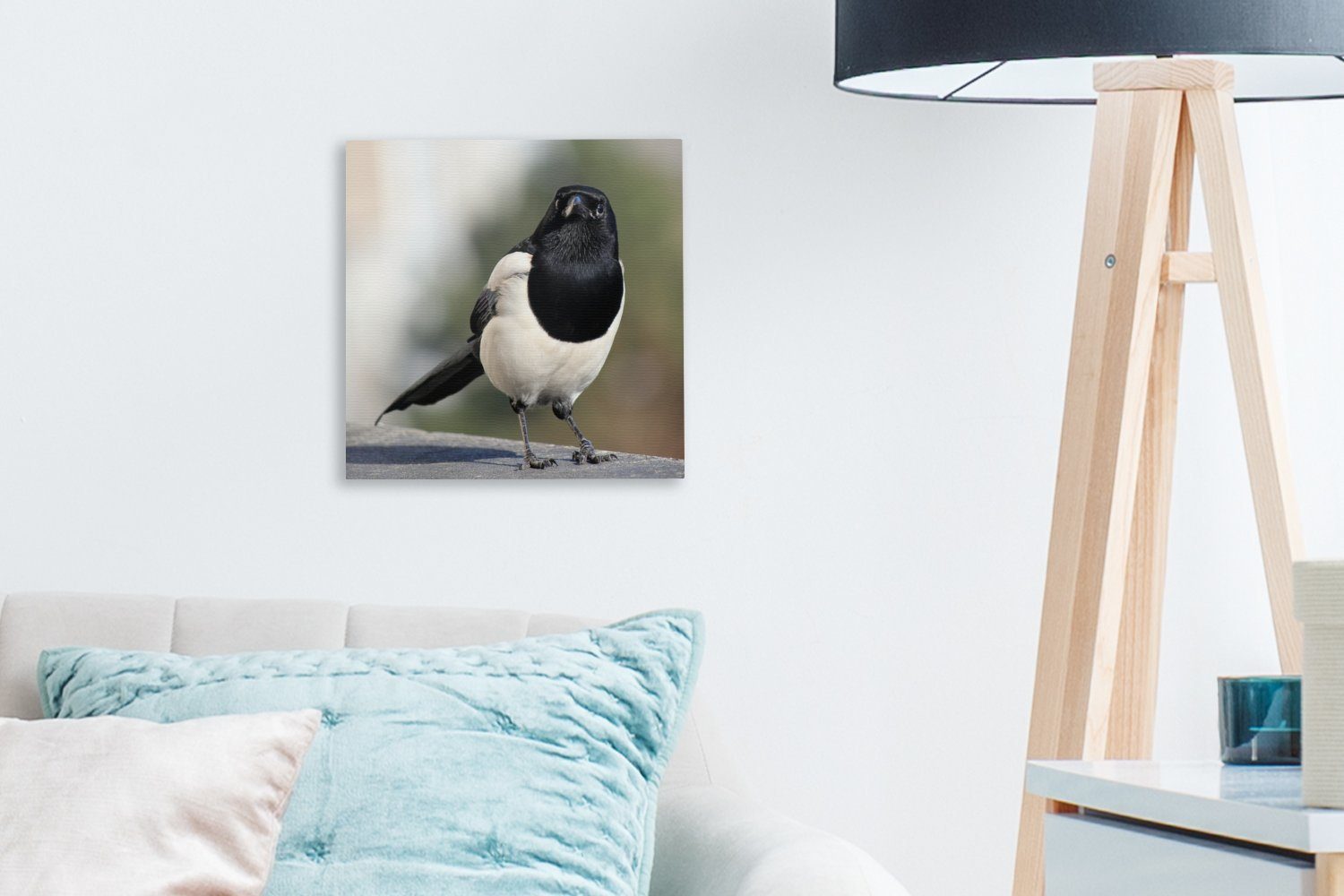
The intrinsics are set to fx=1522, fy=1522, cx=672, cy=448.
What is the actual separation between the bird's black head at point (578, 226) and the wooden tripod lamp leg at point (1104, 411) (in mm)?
745

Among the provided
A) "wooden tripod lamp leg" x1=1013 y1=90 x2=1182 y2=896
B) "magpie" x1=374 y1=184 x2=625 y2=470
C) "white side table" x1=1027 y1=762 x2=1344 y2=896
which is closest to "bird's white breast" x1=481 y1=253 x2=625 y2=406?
"magpie" x1=374 y1=184 x2=625 y2=470

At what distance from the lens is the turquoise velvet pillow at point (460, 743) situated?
1.40 meters

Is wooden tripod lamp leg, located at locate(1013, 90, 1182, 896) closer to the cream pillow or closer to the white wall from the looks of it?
the white wall

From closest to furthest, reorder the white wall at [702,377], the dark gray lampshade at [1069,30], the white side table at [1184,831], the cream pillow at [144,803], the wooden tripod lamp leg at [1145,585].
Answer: the white side table at [1184,831] → the cream pillow at [144,803] → the dark gray lampshade at [1069,30] → the wooden tripod lamp leg at [1145,585] → the white wall at [702,377]

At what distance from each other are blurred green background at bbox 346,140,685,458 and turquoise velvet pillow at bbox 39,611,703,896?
2.23 feet

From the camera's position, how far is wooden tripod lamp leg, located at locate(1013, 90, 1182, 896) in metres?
1.78

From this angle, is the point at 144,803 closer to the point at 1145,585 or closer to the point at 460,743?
the point at 460,743

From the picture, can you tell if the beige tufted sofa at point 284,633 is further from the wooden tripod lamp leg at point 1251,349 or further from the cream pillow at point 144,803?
the wooden tripod lamp leg at point 1251,349

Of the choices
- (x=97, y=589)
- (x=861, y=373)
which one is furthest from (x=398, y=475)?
(x=861, y=373)

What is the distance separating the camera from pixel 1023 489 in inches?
91.5

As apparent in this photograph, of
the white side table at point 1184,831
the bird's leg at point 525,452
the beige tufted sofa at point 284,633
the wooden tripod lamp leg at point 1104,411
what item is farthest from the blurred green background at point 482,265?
the white side table at point 1184,831

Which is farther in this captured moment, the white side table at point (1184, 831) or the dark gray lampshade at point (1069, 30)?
the dark gray lampshade at point (1069, 30)

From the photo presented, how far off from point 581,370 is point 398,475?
31cm

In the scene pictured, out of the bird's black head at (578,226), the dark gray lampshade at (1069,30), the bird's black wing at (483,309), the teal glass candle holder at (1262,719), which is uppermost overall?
the dark gray lampshade at (1069,30)
